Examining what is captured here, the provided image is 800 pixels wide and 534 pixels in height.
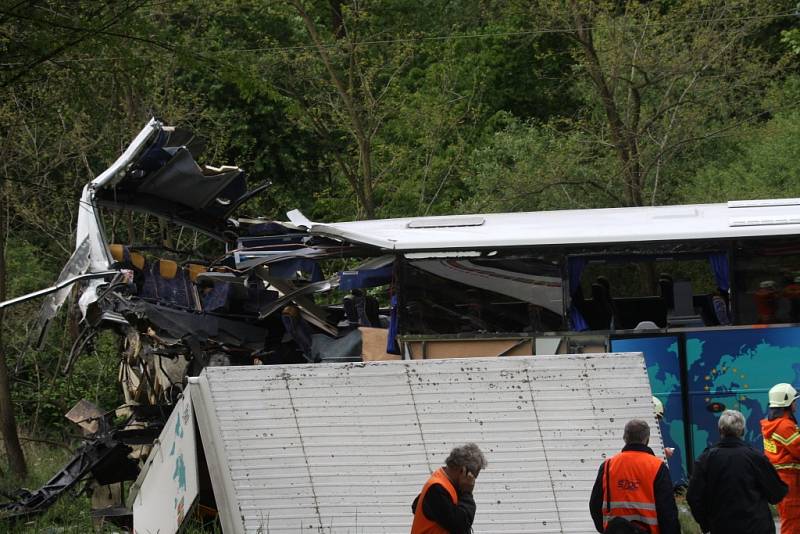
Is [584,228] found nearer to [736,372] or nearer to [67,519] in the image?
[736,372]

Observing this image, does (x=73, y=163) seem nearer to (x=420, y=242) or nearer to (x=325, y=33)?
(x=325, y=33)

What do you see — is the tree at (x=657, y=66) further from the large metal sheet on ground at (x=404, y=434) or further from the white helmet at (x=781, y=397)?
the large metal sheet on ground at (x=404, y=434)

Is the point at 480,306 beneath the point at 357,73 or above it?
beneath

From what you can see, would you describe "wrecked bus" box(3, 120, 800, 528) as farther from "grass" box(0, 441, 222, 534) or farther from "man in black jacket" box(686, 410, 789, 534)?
"man in black jacket" box(686, 410, 789, 534)

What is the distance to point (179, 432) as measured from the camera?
399 inches

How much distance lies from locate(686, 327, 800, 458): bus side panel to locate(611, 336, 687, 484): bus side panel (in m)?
0.13

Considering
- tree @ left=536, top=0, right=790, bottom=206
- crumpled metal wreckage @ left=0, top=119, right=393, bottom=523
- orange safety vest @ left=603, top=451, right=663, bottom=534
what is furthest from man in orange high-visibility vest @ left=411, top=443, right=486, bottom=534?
tree @ left=536, top=0, right=790, bottom=206

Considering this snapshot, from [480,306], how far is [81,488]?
5379mm

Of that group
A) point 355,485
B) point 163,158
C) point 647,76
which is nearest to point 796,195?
point 647,76

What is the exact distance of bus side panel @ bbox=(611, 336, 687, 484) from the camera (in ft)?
39.9

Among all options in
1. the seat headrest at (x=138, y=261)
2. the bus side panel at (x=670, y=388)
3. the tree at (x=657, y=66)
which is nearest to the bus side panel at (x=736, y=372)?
the bus side panel at (x=670, y=388)

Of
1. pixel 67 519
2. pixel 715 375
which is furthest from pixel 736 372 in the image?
pixel 67 519

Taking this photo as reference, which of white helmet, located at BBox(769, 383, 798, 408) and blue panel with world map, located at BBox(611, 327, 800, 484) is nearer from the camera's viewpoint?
white helmet, located at BBox(769, 383, 798, 408)

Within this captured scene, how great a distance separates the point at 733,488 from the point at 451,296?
551 cm
